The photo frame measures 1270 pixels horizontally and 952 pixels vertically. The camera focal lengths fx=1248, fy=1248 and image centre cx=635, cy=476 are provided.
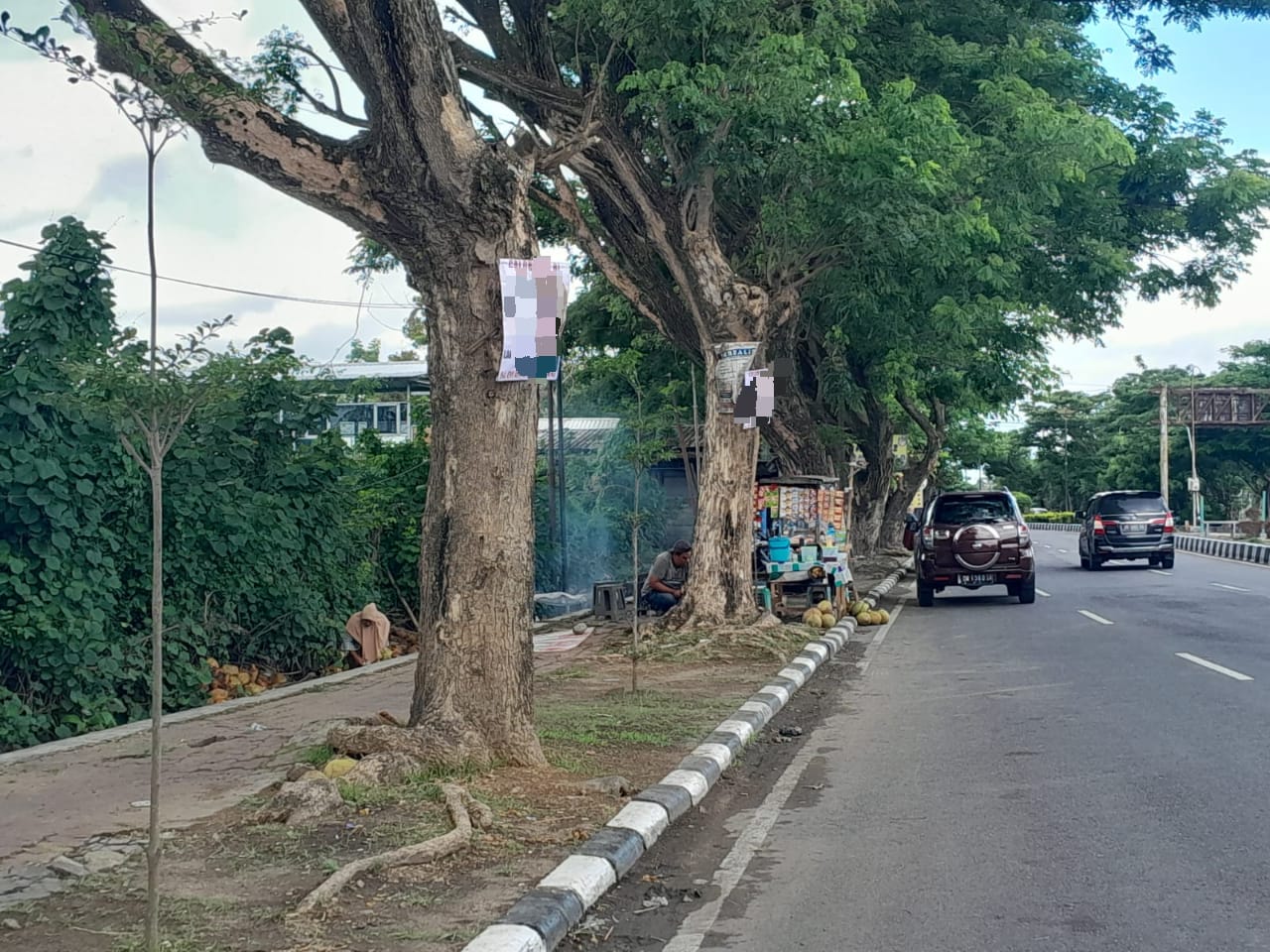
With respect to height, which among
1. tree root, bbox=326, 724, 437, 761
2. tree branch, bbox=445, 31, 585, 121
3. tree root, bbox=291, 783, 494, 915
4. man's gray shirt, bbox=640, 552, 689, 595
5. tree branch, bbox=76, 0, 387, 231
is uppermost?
tree branch, bbox=445, 31, 585, 121

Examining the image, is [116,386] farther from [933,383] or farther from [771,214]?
[933,383]

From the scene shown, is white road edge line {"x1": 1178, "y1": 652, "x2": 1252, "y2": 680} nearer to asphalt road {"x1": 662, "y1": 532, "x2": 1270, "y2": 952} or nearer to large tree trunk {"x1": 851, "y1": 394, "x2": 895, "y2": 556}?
asphalt road {"x1": 662, "y1": 532, "x2": 1270, "y2": 952}

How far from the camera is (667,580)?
17781 mm

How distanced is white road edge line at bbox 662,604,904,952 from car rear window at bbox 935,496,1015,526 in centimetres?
1210

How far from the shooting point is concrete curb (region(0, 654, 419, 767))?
8133 millimetres

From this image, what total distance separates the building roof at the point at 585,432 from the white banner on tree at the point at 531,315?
687 inches

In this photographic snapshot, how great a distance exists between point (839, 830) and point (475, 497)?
278 cm

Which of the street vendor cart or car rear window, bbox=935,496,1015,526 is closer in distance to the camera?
the street vendor cart

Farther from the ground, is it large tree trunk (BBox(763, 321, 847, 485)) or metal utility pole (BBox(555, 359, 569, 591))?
large tree trunk (BBox(763, 321, 847, 485))

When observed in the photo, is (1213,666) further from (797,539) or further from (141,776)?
(141,776)

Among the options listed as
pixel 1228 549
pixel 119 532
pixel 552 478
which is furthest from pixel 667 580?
pixel 1228 549

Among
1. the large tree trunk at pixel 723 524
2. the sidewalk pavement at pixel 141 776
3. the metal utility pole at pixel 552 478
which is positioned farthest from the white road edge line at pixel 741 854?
the metal utility pole at pixel 552 478

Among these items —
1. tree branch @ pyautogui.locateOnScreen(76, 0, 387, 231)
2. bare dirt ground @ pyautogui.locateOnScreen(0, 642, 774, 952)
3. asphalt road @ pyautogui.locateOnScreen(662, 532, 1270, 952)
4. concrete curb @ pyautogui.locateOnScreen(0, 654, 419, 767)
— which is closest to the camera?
bare dirt ground @ pyautogui.locateOnScreen(0, 642, 774, 952)

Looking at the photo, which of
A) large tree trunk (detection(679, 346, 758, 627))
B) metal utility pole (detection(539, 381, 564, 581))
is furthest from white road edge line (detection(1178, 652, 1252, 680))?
metal utility pole (detection(539, 381, 564, 581))
